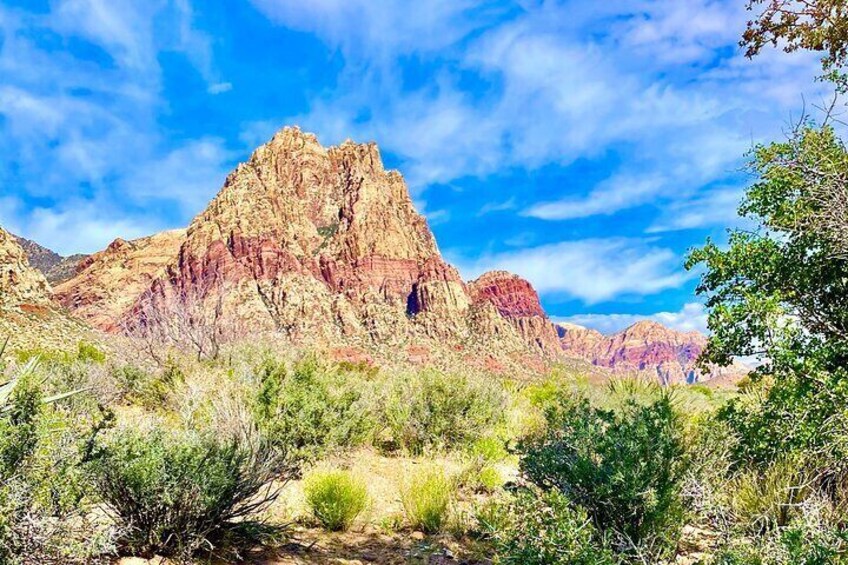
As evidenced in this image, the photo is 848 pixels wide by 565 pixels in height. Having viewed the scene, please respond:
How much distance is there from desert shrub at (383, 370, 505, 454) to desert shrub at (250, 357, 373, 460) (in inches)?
25.5

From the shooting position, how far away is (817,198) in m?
4.91

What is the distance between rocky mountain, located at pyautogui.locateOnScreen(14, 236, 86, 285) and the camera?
314 ft

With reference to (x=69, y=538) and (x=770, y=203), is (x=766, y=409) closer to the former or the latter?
(x=770, y=203)

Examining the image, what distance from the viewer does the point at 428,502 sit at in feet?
21.0

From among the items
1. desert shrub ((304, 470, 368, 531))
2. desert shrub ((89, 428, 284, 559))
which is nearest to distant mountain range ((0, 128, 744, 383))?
desert shrub ((304, 470, 368, 531))

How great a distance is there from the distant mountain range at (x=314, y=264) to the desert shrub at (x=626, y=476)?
275 feet

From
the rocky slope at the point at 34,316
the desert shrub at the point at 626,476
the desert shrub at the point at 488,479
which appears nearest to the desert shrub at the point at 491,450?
the desert shrub at the point at 488,479

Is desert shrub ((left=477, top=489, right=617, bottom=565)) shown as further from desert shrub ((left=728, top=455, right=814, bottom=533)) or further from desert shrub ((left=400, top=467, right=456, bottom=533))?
desert shrub ((left=400, top=467, right=456, bottom=533))

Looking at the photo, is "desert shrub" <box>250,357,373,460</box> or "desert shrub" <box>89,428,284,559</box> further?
"desert shrub" <box>250,357,373,460</box>

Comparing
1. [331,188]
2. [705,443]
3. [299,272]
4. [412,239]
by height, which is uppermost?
[331,188]

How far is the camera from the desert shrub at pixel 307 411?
29.5 ft

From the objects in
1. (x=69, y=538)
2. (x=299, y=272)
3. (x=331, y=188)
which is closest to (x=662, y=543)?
(x=69, y=538)

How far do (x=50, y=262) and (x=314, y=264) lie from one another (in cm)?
5717

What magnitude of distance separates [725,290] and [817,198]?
1085 millimetres
